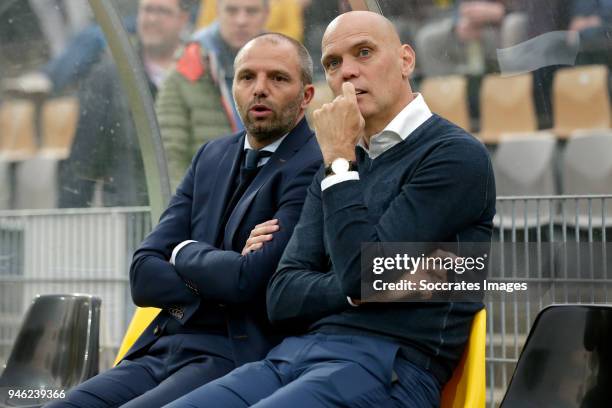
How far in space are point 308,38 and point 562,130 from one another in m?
1.60

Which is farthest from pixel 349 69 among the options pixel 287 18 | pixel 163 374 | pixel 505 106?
pixel 287 18

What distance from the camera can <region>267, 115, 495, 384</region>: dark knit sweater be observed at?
9.99 ft

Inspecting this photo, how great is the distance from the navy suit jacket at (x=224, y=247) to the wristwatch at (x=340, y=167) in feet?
1.58

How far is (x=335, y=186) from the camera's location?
3.09m

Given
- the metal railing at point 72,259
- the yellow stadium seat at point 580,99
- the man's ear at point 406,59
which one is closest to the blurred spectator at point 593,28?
the yellow stadium seat at point 580,99

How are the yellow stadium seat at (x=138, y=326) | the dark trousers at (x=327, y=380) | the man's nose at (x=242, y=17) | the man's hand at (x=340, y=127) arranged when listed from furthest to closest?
the man's nose at (x=242, y=17) < the yellow stadium seat at (x=138, y=326) < the man's hand at (x=340, y=127) < the dark trousers at (x=327, y=380)

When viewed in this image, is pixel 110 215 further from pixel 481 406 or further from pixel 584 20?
pixel 481 406

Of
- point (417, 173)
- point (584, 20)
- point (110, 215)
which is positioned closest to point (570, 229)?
point (584, 20)

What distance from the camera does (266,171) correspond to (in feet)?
12.4

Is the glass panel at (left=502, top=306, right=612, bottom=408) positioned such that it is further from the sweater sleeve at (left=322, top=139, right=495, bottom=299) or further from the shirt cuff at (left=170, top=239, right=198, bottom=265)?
the shirt cuff at (left=170, top=239, right=198, bottom=265)

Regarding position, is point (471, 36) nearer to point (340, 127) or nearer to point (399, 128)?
point (399, 128)

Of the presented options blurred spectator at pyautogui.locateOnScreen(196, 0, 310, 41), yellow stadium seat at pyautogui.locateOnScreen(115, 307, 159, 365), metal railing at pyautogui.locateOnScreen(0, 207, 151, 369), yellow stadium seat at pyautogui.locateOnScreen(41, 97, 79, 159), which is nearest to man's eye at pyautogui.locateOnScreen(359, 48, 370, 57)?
yellow stadium seat at pyautogui.locateOnScreen(115, 307, 159, 365)

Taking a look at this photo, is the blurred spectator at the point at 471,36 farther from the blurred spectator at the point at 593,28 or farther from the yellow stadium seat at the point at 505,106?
the blurred spectator at the point at 593,28

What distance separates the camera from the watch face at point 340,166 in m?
3.12
